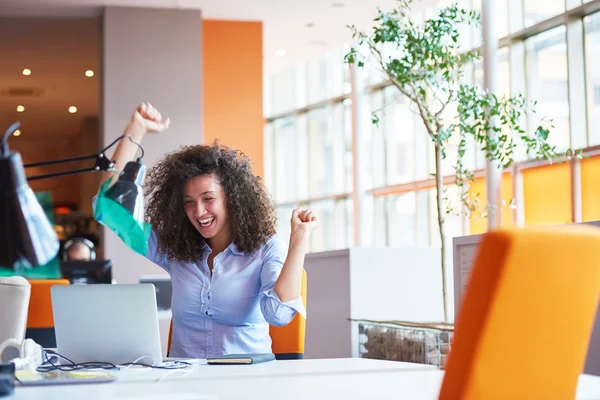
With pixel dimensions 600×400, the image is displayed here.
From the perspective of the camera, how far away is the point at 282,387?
1.83 metres

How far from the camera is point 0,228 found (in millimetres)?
1322

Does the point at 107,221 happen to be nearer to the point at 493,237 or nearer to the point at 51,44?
the point at 493,237

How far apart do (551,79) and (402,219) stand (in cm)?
344

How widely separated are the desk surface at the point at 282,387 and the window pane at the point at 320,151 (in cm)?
1070

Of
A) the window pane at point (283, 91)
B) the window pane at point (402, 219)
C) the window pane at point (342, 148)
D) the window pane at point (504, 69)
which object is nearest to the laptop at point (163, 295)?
the window pane at point (504, 69)

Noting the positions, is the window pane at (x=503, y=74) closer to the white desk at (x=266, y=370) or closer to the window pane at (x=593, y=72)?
the window pane at (x=593, y=72)

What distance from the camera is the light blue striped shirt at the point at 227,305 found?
9.41ft

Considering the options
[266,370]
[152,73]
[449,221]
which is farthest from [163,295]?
[449,221]

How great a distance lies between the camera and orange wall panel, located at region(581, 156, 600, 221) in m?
7.63

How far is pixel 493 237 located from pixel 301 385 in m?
0.70

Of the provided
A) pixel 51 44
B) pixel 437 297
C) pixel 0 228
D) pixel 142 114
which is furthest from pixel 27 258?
pixel 51 44

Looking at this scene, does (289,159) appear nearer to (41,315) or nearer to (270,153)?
(270,153)

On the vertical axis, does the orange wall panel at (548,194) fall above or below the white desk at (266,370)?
above

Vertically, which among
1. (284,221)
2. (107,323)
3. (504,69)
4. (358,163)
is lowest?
(107,323)
